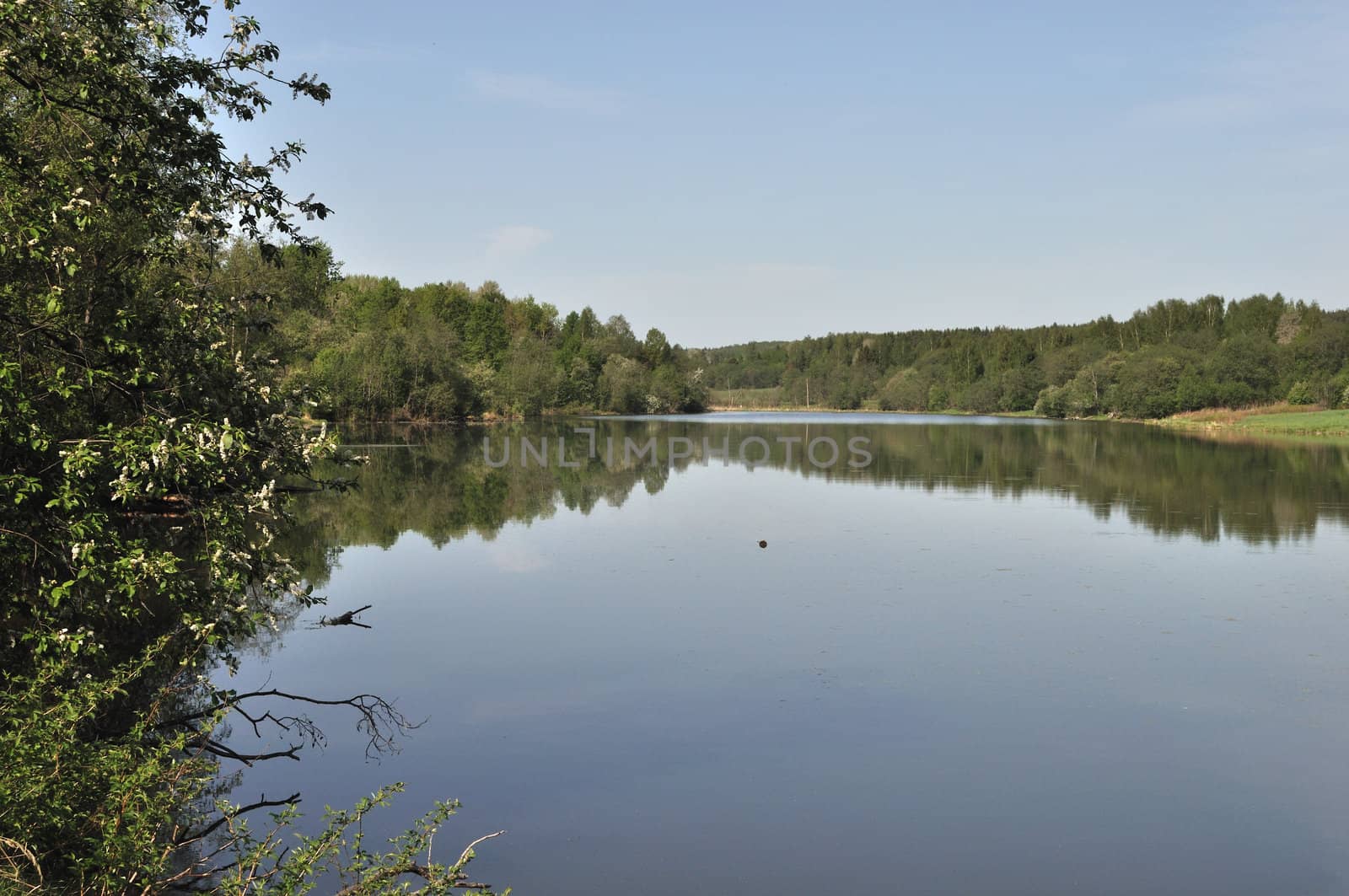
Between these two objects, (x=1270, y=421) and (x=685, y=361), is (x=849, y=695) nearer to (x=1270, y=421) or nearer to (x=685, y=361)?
(x=1270, y=421)

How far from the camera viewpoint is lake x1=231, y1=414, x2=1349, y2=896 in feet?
24.2

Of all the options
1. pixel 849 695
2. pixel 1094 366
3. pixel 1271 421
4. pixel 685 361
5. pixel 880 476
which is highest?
pixel 685 361

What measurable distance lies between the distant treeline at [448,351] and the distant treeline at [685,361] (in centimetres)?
18

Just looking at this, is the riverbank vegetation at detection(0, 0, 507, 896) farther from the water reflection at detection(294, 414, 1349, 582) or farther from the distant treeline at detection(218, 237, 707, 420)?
the distant treeline at detection(218, 237, 707, 420)

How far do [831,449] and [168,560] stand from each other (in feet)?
154

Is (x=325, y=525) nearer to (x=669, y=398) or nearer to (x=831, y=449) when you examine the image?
(x=831, y=449)

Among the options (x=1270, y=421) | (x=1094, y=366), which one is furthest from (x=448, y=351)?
(x=1094, y=366)

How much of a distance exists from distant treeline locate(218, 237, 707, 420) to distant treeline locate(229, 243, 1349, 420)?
182mm

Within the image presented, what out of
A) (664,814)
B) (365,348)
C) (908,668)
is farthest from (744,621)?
(365,348)

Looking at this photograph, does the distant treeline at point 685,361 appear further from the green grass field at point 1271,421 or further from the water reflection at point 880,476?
the water reflection at point 880,476

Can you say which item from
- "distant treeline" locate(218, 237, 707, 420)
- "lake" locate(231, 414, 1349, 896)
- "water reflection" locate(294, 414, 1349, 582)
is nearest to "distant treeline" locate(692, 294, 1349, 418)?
"water reflection" locate(294, 414, 1349, 582)

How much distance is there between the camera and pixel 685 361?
142750mm

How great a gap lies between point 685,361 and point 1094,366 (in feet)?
179

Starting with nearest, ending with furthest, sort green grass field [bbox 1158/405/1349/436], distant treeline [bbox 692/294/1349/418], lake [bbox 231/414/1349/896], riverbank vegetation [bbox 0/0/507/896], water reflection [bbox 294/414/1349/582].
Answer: riverbank vegetation [bbox 0/0/507/896]
lake [bbox 231/414/1349/896]
water reflection [bbox 294/414/1349/582]
green grass field [bbox 1158/405/1349/436]
distant treeline [bbox 692/294/1349/418]
